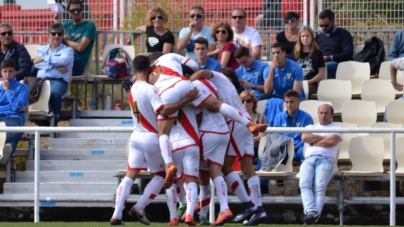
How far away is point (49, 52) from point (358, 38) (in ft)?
16.7

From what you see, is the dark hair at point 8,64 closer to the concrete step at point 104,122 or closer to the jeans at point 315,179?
the concrete step at point 104,122

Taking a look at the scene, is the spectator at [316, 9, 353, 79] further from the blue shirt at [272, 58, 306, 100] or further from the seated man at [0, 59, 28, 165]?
the seated man at [0, 59, 28, 165]

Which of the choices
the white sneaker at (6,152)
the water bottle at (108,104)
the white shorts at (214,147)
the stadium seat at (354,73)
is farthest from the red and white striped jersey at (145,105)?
the stadium seat at (354,73)

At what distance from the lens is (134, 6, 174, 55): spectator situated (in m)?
14.5

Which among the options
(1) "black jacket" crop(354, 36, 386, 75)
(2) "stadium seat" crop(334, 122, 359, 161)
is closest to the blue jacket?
(2) "stadium seat" crop(334, 122, 359, 161)

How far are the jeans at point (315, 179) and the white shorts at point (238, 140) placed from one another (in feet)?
3.51

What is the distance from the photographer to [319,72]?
14.4 metres

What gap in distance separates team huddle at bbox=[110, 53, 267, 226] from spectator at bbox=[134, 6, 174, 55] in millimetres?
4010

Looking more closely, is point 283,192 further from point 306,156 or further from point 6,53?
point 6,53

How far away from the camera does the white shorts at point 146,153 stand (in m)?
10.2

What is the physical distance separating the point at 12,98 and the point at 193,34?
10.1ft

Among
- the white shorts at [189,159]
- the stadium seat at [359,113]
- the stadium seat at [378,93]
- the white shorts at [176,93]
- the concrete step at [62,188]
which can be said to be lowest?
the concrete step at [62,188]

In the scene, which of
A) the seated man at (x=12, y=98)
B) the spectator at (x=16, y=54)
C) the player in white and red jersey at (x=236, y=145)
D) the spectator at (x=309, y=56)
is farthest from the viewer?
the spectator at (x=16, y=54)

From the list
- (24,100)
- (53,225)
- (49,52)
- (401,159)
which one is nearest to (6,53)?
(49,52)
